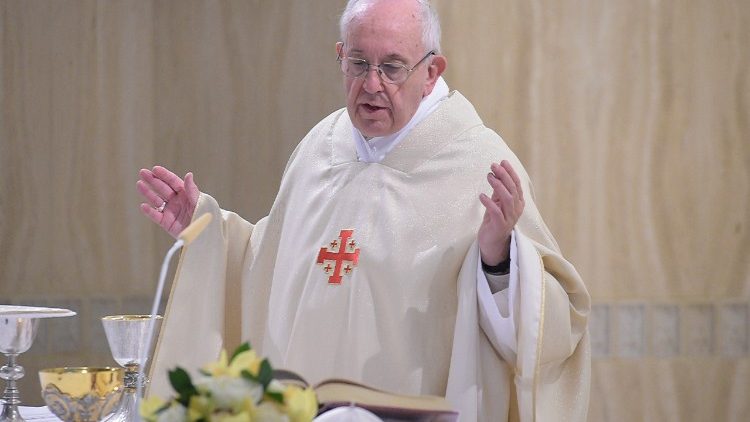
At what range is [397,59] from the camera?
3729 millimetres

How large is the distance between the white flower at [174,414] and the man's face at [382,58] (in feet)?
6.19

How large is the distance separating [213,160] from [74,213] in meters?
0.87

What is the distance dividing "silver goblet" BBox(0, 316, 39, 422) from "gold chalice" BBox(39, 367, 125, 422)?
25.4 inches

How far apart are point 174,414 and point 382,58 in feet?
6.48

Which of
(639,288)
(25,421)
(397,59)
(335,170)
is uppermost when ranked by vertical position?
(397,59)

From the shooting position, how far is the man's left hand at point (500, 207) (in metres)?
3.33

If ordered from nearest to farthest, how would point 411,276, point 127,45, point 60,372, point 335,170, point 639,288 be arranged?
point 60,372 < point 411,276 < point 335,170 < point 639,288 < point 127,45

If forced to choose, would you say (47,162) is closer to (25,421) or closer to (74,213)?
(74,213)

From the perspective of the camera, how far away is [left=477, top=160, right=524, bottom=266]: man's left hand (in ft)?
10.9

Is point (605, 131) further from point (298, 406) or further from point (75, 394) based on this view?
point (298, 406)

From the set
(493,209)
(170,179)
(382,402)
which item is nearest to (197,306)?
(170,179)

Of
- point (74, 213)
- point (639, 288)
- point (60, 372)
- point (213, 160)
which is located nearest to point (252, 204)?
point (213, 160)

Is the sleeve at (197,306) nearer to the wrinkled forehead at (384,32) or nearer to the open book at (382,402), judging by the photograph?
the wrinkled forehead at (384,32)

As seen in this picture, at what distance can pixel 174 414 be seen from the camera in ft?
6.33
